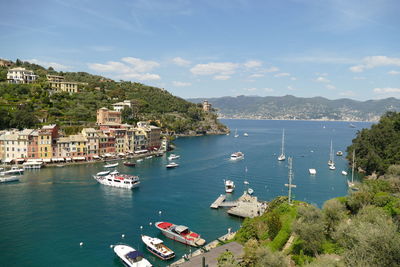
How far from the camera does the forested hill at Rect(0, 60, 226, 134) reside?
84.2 metres

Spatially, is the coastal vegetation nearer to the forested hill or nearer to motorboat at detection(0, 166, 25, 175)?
motorboat at detection(0, 166, 25, 175)

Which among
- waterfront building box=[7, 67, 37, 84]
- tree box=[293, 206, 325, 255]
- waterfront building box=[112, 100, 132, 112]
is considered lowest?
tree box=[293, 206, 325, 255]

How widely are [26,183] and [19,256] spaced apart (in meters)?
27.0

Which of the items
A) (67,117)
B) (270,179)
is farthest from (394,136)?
(67,117)

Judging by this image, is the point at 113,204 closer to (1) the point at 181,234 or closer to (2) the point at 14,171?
(1) the point at 181,234

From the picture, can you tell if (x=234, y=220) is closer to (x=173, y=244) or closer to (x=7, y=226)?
(x=173, y=244)

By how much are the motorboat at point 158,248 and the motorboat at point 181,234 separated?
1.89 meters

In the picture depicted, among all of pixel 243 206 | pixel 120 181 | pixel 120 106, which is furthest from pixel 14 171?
pixel 120 106

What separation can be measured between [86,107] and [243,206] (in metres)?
80.0

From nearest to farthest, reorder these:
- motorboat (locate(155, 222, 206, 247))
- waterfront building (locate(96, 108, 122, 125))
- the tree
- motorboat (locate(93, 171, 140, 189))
A: 1. the tree
2. motorboat (locate(155, 222, 206, 247))
3. motorboat (locate(93, 171, 140, 189))
4. waterfront building (locate(96, 108, 122, 125))

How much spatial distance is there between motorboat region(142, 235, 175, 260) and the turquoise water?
73cm

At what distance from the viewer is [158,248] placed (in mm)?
28109

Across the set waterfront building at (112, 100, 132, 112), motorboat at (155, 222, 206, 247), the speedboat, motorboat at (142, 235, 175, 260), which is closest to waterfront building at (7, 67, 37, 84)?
waterfront building at (112, 100, 132, 112)

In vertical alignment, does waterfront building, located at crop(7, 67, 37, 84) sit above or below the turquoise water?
above
